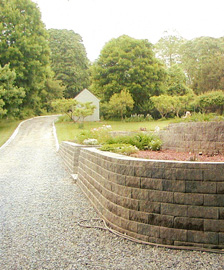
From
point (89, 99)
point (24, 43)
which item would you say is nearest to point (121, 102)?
point (89, 99)

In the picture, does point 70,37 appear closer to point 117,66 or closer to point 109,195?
point 117,66

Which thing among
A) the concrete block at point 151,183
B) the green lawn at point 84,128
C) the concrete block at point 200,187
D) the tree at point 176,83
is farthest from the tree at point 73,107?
the concrete block at point 200,187

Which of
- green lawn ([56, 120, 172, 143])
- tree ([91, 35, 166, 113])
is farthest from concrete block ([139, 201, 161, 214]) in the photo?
tree ([91, 35, 166, 113])

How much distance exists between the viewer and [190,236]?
344cm

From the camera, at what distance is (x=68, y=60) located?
48.0m

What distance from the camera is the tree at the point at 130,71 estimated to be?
36.7 meters

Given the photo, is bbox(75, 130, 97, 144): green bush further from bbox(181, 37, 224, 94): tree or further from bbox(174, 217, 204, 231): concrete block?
bbox(181, 37, 224, 94): tree

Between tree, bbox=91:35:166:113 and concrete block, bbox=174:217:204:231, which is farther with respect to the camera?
tree, bbox=91:35:166:113

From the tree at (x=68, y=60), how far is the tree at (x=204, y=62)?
1596 centimetres

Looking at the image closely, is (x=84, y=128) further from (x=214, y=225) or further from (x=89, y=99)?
(x=214, y=225)

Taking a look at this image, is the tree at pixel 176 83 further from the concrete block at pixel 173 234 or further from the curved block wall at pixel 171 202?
the concrete block at pixel 173 234

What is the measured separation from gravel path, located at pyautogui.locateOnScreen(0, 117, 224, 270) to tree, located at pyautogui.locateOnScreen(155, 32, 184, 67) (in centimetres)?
4447

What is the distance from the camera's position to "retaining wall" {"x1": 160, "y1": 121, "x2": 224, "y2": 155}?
25.5ft

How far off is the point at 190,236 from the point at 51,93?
41.5 m
